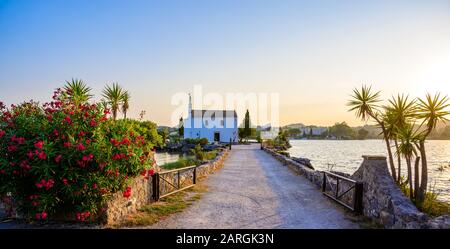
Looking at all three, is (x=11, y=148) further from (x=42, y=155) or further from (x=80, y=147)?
(x=80, y=147)

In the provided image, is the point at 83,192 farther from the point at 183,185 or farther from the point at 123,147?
the point at 183,185

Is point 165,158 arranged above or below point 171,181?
below

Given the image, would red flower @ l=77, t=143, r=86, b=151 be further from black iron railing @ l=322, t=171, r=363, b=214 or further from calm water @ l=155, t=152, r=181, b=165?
calm water @ l=155, t=152, r=181, b=165

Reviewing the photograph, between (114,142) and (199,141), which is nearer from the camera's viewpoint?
(114,142)

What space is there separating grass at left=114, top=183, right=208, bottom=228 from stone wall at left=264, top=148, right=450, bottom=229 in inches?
191

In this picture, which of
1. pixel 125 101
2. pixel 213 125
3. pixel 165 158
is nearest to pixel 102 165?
pixel 125 101

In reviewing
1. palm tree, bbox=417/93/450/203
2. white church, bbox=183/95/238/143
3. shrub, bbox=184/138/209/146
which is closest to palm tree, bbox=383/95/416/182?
palm tree, bbox=417/93/450/203

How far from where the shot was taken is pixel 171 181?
9469mm

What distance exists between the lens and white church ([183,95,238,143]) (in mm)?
57625

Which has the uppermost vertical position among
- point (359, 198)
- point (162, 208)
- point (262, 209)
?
point (359, 198)

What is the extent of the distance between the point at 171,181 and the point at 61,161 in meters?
4.63

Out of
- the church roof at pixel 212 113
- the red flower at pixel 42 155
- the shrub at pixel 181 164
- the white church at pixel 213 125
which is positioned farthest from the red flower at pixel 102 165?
the church roof at pixel 212 113
